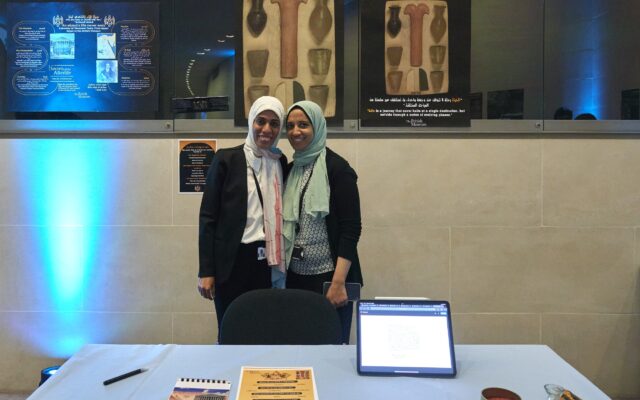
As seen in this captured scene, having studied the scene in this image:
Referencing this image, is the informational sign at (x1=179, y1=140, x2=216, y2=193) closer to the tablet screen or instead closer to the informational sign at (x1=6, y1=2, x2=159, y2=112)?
the informational sign at (x1=6, y1=2, x2=159, y2=112)

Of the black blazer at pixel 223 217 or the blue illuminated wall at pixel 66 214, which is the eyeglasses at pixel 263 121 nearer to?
the black blazer at pixel 223 217

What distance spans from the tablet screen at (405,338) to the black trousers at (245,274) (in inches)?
29.6

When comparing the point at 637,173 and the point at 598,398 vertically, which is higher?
the point at 637,173

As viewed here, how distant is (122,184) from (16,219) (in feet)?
2.10

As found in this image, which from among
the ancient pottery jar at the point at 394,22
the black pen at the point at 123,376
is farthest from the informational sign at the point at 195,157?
the black pen at the point at 123,376

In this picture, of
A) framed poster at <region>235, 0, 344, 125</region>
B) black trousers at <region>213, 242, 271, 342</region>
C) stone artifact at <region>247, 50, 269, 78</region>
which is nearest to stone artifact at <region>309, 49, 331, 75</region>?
framed poster at <region>235, 0, 344, 125</region>

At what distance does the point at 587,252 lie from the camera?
8.93 feet

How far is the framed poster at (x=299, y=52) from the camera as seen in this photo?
8.83ft

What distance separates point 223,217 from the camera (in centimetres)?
203

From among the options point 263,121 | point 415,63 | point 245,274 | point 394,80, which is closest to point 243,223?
point 245,274

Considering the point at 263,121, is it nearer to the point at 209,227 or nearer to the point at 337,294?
the point at 209,227

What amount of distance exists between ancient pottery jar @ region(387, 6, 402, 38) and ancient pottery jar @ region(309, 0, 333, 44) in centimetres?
33

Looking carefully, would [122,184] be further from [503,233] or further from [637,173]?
[637,173]

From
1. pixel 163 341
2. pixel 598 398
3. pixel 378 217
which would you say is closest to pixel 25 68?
pixel 163 341
